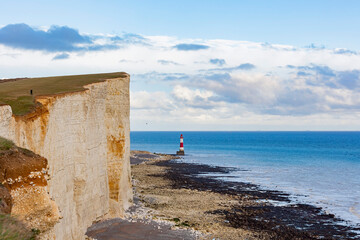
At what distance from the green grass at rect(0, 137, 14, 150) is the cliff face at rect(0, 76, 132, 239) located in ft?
2.01

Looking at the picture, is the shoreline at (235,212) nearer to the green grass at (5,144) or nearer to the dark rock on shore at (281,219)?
the dark rock on shore at (281,219)

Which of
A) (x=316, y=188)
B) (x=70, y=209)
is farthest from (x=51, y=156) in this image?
(x=316, y=188)

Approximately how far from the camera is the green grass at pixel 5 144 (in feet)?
41.0

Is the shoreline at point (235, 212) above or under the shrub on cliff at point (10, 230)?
under

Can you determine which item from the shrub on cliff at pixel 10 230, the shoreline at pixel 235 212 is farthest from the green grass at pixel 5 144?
the shoreline at pixel 235 212

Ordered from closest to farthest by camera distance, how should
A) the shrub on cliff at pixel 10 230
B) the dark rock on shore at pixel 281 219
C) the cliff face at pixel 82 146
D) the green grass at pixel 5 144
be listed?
1. the shrub on cliff at pixel 10 230
2. the green grass at pixel 5 144
3. the cliff face at pixel 82 146
4. the dark rock on shore at pixel 281 219

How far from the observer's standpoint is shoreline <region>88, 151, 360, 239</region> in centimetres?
2286

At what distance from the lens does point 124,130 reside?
22.7m

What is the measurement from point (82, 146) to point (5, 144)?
204 inches

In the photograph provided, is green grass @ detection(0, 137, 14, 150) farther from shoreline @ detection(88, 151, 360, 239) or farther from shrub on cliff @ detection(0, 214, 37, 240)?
shoreline @ detection(88, 151, 360, 239)

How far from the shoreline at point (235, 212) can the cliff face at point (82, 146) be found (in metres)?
3.52

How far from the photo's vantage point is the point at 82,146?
17.8m

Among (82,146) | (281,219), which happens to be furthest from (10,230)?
(281,219)

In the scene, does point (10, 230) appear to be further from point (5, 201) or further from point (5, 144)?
point (5, 144)
